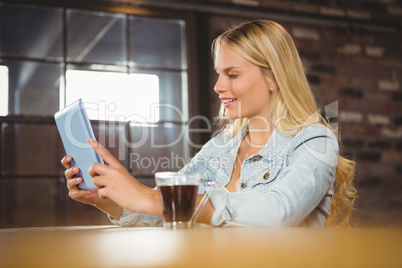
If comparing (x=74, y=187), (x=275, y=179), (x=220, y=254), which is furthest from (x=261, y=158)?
(x=220, y=254)

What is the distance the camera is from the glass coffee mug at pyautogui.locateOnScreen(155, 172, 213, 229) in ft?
3.62

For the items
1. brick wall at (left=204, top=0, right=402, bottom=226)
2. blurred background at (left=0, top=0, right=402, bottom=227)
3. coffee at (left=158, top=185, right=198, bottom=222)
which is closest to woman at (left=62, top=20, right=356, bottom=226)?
coffee at (left=158, top=185, right=198, bottom=222)

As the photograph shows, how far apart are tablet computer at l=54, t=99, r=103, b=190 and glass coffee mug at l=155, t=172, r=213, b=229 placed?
238 millimetres

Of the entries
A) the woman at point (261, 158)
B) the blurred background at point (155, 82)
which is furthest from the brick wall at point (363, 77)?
the woman at point (261, 158)

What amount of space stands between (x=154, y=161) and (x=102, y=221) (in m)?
0.47

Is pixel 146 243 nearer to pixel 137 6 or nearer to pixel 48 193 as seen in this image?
pixel 48 193

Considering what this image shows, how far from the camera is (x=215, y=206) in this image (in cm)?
122

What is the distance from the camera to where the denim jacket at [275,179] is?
1.22 m

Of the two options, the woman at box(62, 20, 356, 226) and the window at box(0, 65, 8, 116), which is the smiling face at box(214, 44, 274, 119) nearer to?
the woman at box(62, 20, 356, 226)

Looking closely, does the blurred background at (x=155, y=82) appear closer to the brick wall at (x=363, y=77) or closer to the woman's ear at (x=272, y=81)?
the brick wall at (x=363, y=77)

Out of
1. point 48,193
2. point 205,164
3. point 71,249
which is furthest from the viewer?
point 48,193

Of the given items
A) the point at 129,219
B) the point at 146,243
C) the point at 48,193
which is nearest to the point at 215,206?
the point at 129,219

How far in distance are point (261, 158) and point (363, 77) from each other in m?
2.12

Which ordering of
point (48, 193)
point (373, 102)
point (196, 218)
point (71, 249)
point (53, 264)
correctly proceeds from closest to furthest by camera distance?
point (53, 264)
point (71, 249)
point (196, 218)
point (48, 193)
point (373, 102)
